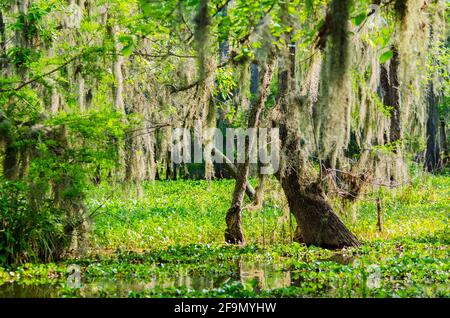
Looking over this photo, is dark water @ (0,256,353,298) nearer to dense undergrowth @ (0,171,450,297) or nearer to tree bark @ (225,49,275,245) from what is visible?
dense undergrowth @ (0,171,450,297)

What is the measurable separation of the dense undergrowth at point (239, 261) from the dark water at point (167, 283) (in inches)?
0.4

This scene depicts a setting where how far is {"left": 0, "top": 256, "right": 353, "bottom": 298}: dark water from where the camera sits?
7230 millimetres

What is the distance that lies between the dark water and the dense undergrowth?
0.01 m

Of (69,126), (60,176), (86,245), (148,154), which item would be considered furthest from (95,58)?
(148,154)

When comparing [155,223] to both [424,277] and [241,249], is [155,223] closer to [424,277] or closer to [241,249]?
[241,249]

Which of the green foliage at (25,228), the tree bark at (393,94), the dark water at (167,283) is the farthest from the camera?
the tree bark at (393,94)

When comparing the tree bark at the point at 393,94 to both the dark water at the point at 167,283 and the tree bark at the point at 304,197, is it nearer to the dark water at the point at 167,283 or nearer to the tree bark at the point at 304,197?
the tree bark at the point at 304,197

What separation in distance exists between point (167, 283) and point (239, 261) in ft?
5.98

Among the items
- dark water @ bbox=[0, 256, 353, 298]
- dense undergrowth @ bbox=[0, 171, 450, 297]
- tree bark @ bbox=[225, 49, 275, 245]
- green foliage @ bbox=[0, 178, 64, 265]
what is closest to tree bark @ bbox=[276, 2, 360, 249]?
tree bark @ bbox=[225, 49, 275, 245]

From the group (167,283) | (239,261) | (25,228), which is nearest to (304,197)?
(239,261)

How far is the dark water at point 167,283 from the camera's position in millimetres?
7230

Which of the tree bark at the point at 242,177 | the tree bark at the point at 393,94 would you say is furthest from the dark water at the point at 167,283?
the tree bark at the point at 393,94

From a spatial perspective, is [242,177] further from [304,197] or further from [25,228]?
[25,228]

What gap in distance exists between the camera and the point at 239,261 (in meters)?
9.48
